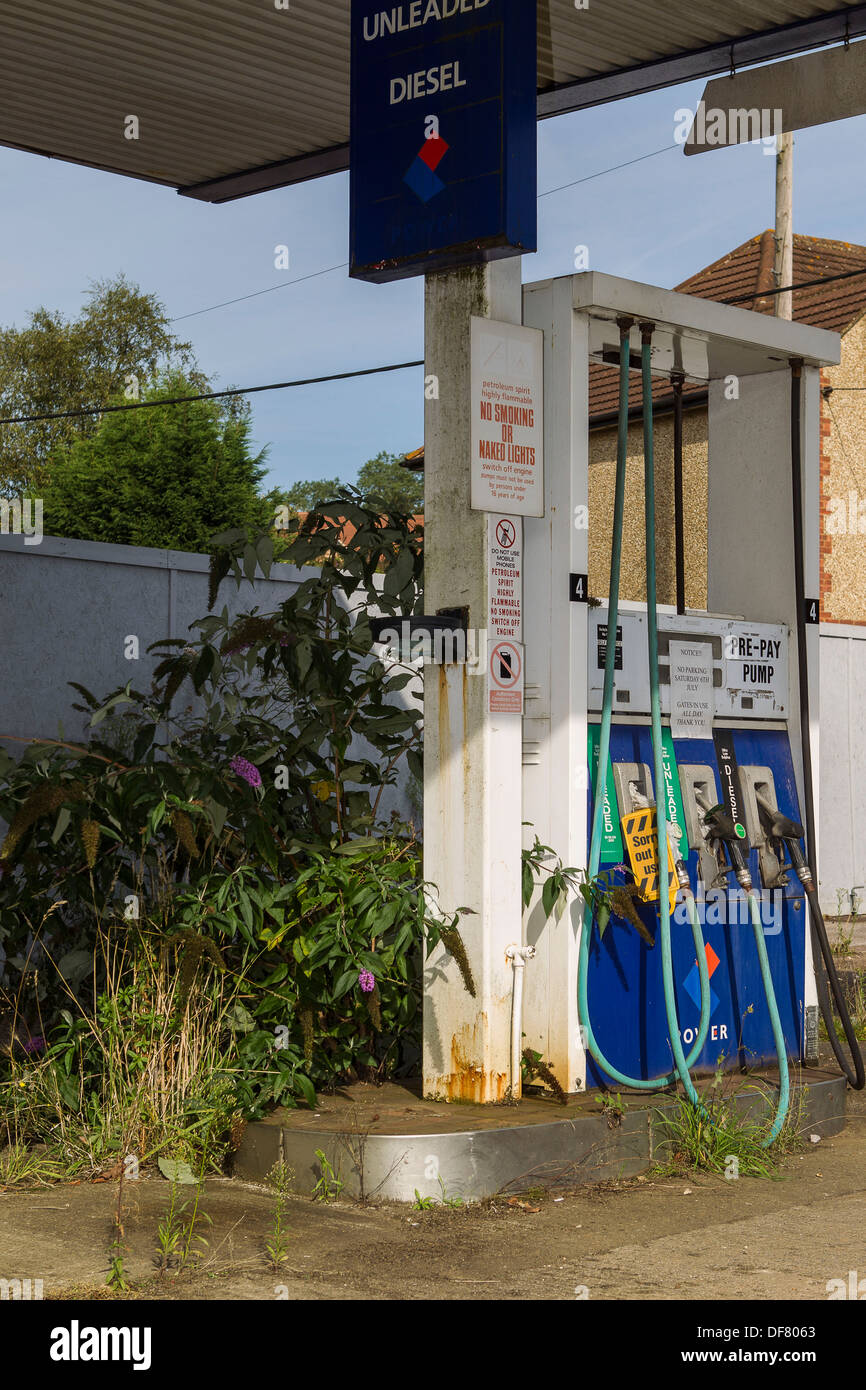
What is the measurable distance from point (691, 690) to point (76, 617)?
4.97 metres

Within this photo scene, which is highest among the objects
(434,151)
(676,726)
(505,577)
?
(434,151)

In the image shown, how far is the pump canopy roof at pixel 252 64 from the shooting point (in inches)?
324

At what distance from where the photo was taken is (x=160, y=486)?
30938mm

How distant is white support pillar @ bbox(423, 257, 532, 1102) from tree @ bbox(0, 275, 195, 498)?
1536 inches

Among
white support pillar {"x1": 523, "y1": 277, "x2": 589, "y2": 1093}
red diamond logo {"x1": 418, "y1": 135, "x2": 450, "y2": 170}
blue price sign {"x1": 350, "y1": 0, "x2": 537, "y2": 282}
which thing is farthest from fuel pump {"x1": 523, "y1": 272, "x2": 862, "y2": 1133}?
red diamond logo {"x1": 418, "y1": 135, "x2": 450, "y2": 170}

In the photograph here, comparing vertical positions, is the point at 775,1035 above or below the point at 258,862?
below

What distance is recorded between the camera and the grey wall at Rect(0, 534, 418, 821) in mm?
10562

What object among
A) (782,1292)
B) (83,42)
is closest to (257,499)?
(83,42)

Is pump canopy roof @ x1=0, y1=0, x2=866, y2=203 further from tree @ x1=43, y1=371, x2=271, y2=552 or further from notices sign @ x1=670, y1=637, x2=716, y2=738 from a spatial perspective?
tree @ x1=43, y1=371, x2=271, y2=552

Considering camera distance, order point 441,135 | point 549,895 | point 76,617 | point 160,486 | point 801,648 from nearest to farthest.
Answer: point 549,895, point 441,135, point 801,648, point 76,617, point 160,486

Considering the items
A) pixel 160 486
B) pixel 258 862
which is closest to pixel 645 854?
pixel 258 862

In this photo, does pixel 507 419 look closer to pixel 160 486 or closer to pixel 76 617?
pixel 76 617

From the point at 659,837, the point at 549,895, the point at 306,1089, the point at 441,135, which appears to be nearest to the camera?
the point at 306,1089
